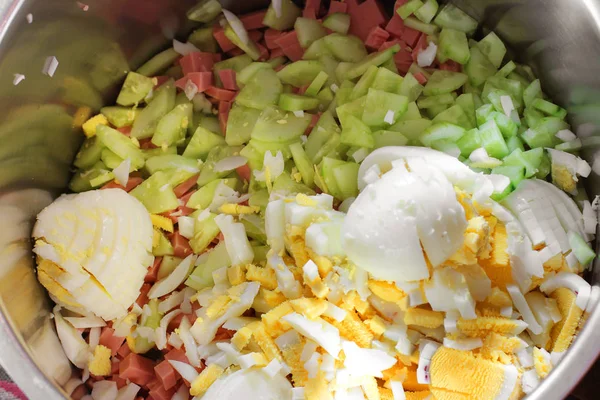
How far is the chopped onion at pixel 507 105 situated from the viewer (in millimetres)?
1178

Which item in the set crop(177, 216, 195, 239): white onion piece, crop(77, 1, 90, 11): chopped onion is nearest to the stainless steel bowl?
crop(77, 1, 90, 11): chopped onion

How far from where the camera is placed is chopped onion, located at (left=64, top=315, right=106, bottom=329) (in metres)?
1.17

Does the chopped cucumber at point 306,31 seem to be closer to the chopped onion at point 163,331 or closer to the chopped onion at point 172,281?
the chopped onion at point 172,281

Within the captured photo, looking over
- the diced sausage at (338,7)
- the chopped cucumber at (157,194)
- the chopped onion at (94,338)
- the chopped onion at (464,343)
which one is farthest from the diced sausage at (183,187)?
the chopped onion at (464,343)

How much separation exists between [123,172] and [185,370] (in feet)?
1.54

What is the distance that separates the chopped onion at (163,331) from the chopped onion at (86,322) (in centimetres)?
13

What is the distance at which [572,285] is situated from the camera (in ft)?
3.28

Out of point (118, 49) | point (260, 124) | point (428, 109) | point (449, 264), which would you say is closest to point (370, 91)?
point (428, 109)

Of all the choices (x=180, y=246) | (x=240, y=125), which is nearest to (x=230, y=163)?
(x=240, y=125)

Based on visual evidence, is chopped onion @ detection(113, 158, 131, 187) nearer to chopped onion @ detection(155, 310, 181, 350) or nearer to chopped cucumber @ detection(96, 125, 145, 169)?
chopped cucumber @ detection(96, 125, 145, 169)

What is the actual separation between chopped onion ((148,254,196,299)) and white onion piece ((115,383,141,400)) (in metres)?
0.18

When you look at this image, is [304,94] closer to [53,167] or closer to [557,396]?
[53,167]

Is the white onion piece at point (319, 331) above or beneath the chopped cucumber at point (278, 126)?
beneath

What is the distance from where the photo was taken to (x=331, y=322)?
104cm
